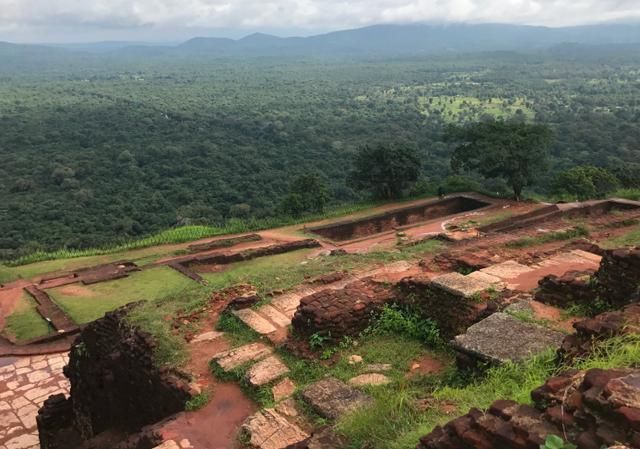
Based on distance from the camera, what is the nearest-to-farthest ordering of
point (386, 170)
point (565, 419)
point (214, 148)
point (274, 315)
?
point (565, 419)
point (274, 315)
point (386, 170)
point (214, 148)

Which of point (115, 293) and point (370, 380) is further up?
point (370, 380)

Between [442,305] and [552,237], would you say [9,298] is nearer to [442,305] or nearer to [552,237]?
[442,305]

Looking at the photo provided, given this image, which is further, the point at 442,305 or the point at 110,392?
the point at 110,392

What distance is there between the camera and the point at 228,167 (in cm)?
4519

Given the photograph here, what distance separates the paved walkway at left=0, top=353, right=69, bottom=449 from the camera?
8.39 metres

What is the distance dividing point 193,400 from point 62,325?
282 inches

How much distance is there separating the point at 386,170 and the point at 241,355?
1670 centimetres

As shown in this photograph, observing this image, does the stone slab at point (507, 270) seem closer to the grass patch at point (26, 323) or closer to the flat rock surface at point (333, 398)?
the flat rock surface at point (333, 398)

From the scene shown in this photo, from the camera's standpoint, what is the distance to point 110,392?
7145 millimetres

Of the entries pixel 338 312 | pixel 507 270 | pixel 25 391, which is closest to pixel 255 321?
pixel 338 312

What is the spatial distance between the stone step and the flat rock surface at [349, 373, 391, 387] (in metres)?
1.26

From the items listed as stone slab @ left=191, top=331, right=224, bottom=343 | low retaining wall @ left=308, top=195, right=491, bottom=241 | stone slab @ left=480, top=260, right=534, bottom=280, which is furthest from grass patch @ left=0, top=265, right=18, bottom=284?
stone slab @ left=480, top=260, right=534, bottom=280

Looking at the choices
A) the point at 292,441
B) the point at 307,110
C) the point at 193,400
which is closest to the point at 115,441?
the point at 193,400

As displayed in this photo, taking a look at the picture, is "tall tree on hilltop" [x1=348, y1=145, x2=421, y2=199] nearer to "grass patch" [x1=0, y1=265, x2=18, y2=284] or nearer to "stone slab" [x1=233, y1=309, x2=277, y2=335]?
"grass patch" [x1=0, y1=265, x2=18, y2=284]
